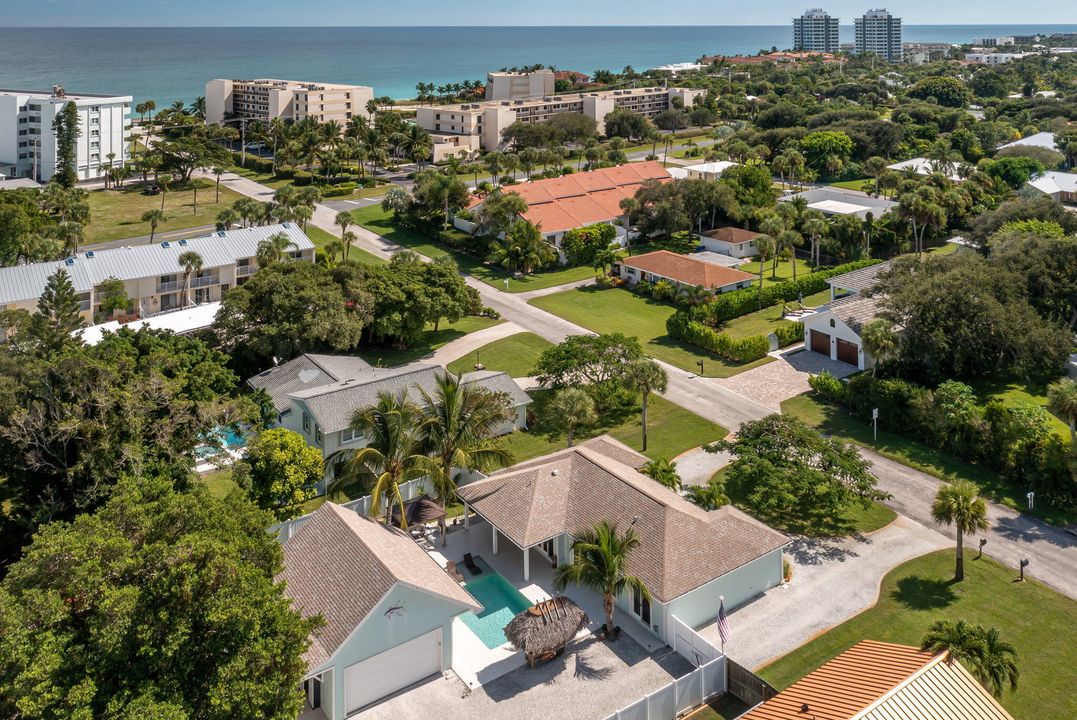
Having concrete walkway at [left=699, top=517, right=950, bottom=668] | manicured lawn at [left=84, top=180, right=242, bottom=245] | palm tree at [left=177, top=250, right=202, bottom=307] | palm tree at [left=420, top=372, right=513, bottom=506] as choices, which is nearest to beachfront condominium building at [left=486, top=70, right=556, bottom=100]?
manicured lawn at [left=84, top=180, right=242, bottom=245]

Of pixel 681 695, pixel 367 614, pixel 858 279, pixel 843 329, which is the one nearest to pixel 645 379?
pixel 843 329

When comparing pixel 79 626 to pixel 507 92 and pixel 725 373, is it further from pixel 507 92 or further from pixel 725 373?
pixel 507 92

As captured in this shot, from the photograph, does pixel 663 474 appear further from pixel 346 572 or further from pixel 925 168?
pixel 925 168

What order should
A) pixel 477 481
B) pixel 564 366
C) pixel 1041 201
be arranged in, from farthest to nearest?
1. pixel 1041 201
2. pixel 564 366
3. pixel 477 481

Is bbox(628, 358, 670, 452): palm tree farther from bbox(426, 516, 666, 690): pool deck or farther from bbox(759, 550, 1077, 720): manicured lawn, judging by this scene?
bbox(759, 550, 1077, 720): manicured lawn

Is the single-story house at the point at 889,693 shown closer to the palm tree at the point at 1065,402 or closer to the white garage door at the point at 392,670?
the white garage door at the point at 392,670

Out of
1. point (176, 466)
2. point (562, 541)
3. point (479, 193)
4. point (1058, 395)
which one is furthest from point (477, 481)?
point (479, 193)
